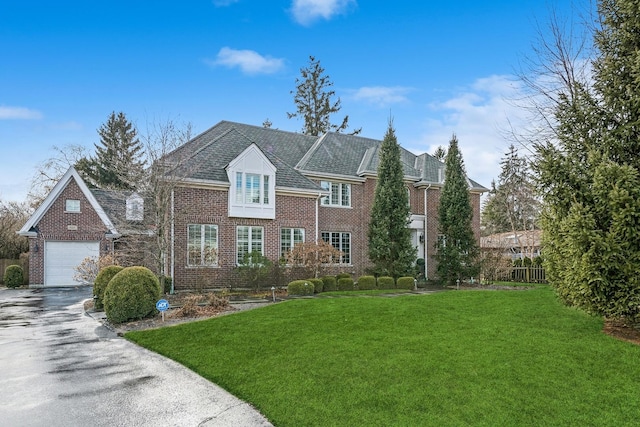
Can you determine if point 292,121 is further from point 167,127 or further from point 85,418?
point 85,418

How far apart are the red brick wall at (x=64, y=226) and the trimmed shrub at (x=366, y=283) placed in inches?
561

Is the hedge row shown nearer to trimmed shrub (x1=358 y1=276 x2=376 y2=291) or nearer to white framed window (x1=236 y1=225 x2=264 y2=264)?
trimmed shrub (x1=358 y1=276 x2=376 y2=291)

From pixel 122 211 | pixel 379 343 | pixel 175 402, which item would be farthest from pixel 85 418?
pixel 122 211

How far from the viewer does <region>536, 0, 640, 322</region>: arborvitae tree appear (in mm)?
6367

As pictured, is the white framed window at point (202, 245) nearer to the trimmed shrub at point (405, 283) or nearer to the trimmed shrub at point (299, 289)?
the trimmed shrub at point (299, 289)

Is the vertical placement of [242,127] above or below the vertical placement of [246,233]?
above

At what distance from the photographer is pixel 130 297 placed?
10.4 m

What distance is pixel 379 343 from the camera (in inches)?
277

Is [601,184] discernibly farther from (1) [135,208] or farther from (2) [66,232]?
(2) [66,232]

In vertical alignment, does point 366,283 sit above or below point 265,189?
below

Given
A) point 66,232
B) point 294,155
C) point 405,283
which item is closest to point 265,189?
point 294,155

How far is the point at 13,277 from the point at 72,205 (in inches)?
199

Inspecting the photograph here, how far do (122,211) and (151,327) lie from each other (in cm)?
1367

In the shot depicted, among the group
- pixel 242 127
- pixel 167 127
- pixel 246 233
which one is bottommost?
pixel 246 233
